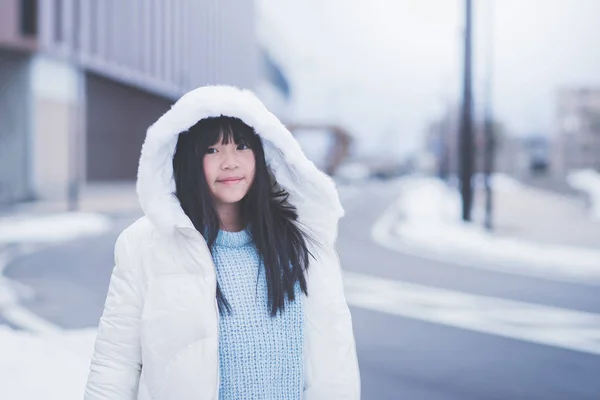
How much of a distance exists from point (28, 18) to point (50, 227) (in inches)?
495

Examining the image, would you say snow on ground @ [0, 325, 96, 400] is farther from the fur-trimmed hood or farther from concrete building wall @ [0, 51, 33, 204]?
concrete building wall @ [0, 51, 33, 204]

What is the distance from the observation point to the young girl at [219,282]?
2.07 meters

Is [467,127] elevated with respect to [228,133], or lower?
elevated

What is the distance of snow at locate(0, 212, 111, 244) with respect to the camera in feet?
49.0

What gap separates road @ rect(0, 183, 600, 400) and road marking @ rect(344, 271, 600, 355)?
10mm

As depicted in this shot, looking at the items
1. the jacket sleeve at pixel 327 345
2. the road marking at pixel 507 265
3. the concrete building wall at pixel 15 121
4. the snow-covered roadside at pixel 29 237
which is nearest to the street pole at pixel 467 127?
the road marking at pixel 507 265

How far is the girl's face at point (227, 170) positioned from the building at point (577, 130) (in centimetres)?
8416

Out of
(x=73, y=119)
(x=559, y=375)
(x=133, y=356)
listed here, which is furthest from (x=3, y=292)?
(x=73, y=119)

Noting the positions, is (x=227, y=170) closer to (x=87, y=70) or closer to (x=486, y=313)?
(x=486, y=313)

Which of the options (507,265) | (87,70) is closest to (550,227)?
(507,265)

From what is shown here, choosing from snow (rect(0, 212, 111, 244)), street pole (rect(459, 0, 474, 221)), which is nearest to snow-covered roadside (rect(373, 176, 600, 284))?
street pole (rect(459, 0, 474, 221))

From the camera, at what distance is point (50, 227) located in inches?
648

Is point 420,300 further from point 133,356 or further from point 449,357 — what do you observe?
point 133,356

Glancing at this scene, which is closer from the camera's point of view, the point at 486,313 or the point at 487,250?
the point at 486,313
